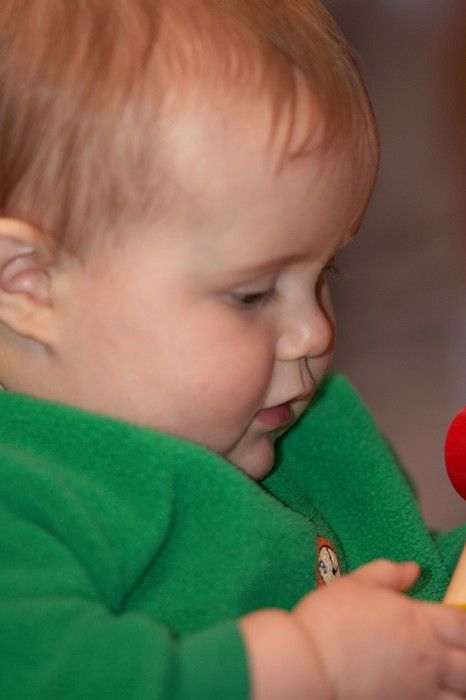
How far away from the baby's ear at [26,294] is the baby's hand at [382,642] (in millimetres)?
235

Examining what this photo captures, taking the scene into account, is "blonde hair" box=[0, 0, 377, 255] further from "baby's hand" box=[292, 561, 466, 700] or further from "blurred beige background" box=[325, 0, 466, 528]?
A: "blurred beige background" box=[325, 0, 466, 528]

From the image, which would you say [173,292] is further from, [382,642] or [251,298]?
[382,642]

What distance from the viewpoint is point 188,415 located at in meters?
0.78

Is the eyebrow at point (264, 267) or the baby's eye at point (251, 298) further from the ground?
the eyebrow at point (264, 267)

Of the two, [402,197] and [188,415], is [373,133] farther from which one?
[402,197]

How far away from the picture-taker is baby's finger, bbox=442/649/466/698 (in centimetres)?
68

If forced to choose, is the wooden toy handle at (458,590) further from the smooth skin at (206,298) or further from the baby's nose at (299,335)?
the baby's nose at (299,335)

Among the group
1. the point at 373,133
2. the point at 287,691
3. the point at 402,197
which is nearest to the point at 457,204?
the point at 402,197

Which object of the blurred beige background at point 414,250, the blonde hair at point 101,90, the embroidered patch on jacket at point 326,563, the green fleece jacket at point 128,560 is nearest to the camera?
the green fleece jacket at point 128,560

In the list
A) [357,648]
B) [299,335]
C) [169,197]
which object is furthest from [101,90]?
[357,648]

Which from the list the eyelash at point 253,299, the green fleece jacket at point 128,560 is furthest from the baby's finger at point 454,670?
the eyelash at point 253,299

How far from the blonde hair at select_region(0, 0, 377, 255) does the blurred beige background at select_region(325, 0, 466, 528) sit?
2.38 ft

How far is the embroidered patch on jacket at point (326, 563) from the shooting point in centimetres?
85

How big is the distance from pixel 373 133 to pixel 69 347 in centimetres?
24
